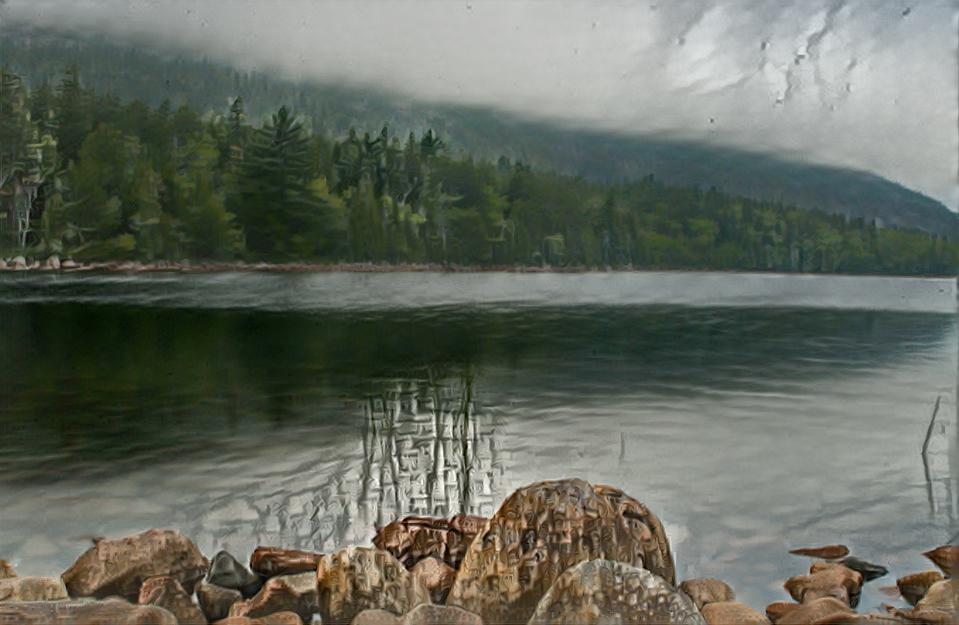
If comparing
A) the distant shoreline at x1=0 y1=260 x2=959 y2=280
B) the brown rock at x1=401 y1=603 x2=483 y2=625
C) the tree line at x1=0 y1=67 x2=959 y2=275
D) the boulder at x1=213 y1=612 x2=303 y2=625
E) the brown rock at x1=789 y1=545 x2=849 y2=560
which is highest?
the tree line at x1=0 y1=67 x2=959 y2=275

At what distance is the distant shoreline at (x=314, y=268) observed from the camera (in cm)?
523

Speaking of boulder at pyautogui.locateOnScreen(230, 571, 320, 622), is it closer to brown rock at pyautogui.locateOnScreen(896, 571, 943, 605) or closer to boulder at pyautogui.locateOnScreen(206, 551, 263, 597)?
boulder at pyautogui.locateOnScreen(206, 551, 263, 597)

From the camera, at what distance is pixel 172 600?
7.39 ft

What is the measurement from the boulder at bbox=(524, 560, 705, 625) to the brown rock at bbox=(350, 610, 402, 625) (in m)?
0.46

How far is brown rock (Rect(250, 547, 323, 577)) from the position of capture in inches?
107

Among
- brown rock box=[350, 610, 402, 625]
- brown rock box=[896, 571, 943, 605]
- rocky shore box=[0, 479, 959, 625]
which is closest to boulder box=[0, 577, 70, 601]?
rocky shore box=[0, 479, 959, 625]

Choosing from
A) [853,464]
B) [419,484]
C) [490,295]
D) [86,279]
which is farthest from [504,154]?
[86,279]

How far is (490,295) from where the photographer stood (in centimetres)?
564

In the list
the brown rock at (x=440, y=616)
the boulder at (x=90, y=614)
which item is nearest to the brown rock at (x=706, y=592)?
the brown rock at (x=440, y=616)

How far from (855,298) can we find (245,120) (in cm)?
434

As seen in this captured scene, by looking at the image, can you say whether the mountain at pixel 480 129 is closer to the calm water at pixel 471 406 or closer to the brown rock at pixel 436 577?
the calm water at pixel 471 406

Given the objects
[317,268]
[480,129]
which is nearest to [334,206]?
[317,268]

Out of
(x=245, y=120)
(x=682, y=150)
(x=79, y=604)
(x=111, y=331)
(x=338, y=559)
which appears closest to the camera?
(x=79, y=604)

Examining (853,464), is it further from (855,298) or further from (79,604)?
(79,604)
